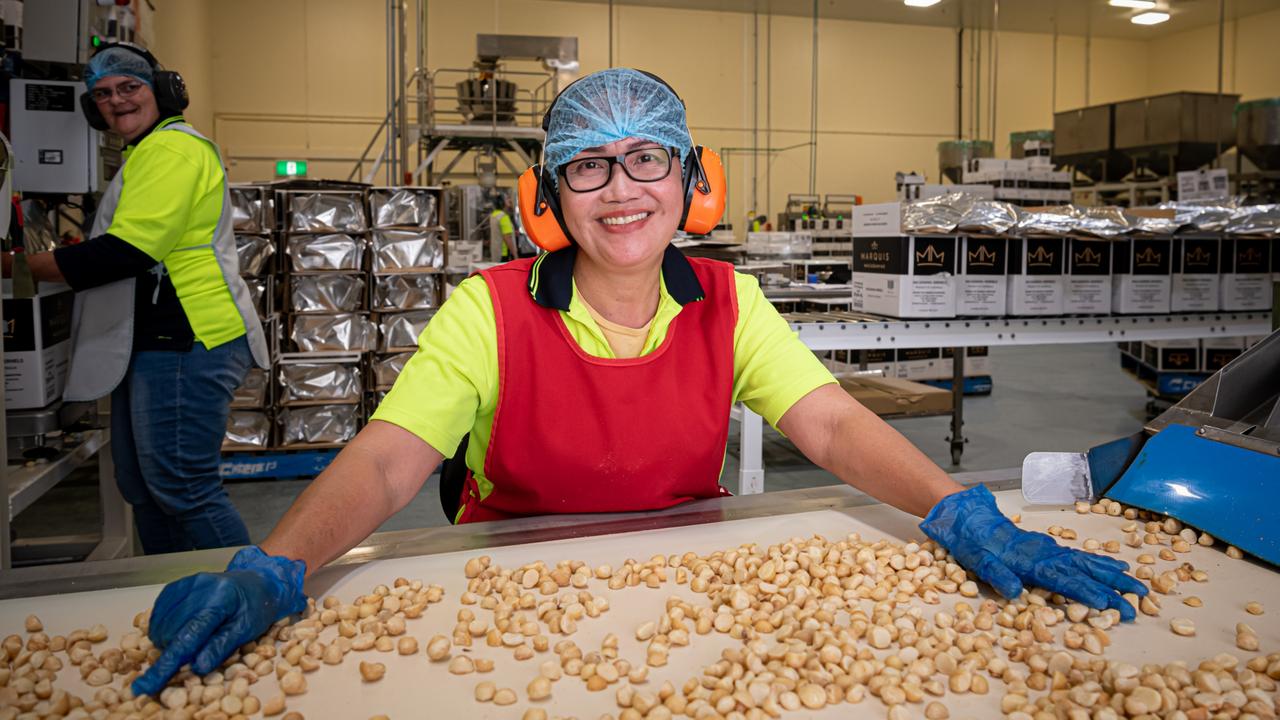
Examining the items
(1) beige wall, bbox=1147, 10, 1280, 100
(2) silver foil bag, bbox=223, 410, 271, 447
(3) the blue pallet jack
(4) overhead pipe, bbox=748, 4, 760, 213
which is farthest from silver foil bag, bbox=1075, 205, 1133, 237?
(1) beige wall, bbox=1147, 10, 1280, 100

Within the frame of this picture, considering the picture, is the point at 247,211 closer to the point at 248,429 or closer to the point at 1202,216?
the point at 248,429

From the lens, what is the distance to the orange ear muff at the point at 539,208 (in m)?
1.50

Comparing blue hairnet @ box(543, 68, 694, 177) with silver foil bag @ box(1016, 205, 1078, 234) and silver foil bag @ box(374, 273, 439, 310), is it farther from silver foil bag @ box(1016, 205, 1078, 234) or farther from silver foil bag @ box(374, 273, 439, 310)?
silver foil bag @ box(374, 273, 439, 310)

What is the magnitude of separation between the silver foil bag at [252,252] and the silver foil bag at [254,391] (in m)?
0.50

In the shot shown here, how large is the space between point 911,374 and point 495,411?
16.8ft

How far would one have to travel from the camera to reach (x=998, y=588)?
108 centimetres

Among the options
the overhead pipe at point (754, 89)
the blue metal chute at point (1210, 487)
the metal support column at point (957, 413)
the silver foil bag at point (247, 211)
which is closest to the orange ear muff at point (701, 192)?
the blue metal chute at point (1210, 487)

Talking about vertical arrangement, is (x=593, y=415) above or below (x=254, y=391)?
above

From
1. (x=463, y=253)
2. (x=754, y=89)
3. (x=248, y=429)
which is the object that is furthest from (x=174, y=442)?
(x=754, y=89)

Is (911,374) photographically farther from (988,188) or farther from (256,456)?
(256,456)

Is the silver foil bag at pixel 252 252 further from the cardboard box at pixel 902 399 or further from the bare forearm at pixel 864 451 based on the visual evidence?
the bare forearm at pixel 864 451

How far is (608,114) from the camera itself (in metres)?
1.43

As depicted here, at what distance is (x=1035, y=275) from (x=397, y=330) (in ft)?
9.71

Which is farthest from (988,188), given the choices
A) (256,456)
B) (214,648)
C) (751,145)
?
(751,145)
